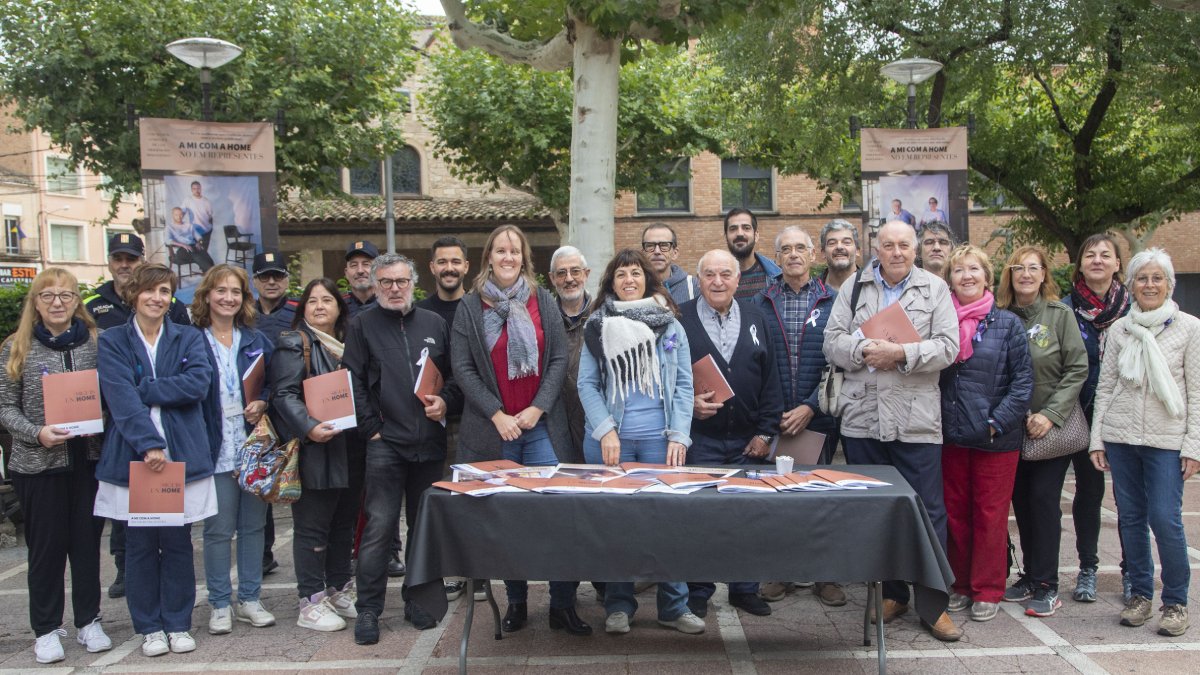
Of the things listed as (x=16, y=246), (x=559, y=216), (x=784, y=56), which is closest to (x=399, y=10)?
(x=559, y=216)

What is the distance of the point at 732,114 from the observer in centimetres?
1788

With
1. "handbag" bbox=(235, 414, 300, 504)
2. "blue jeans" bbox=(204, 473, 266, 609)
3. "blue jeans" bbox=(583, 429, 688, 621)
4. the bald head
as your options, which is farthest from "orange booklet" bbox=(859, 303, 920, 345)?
"blue jeans" bbox=(204, 473, 266, 609)

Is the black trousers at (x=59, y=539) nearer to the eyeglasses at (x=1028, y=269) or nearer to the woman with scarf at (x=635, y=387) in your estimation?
the woman with scarf at (x=635, y=387)

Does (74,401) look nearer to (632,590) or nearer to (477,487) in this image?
(477,487)

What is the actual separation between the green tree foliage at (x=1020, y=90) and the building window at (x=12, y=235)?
120 feet

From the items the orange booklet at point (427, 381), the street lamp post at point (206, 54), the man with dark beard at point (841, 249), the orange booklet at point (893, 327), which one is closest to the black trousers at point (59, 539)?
the orange booklet at point (427, 381)

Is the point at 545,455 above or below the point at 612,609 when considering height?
above

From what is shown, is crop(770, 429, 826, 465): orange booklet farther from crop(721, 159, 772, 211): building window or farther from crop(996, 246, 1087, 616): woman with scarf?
crop(721, 159, 772, 211): building window

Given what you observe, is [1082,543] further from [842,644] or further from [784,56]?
[784,56]

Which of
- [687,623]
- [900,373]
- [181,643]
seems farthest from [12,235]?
[900,373]

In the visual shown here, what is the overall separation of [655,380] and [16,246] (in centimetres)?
4508

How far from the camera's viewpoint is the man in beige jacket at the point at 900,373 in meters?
4.42

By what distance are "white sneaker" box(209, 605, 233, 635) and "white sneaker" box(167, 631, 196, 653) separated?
0.19 m

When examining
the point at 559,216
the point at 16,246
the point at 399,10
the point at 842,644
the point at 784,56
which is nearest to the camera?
the point at 842,644
